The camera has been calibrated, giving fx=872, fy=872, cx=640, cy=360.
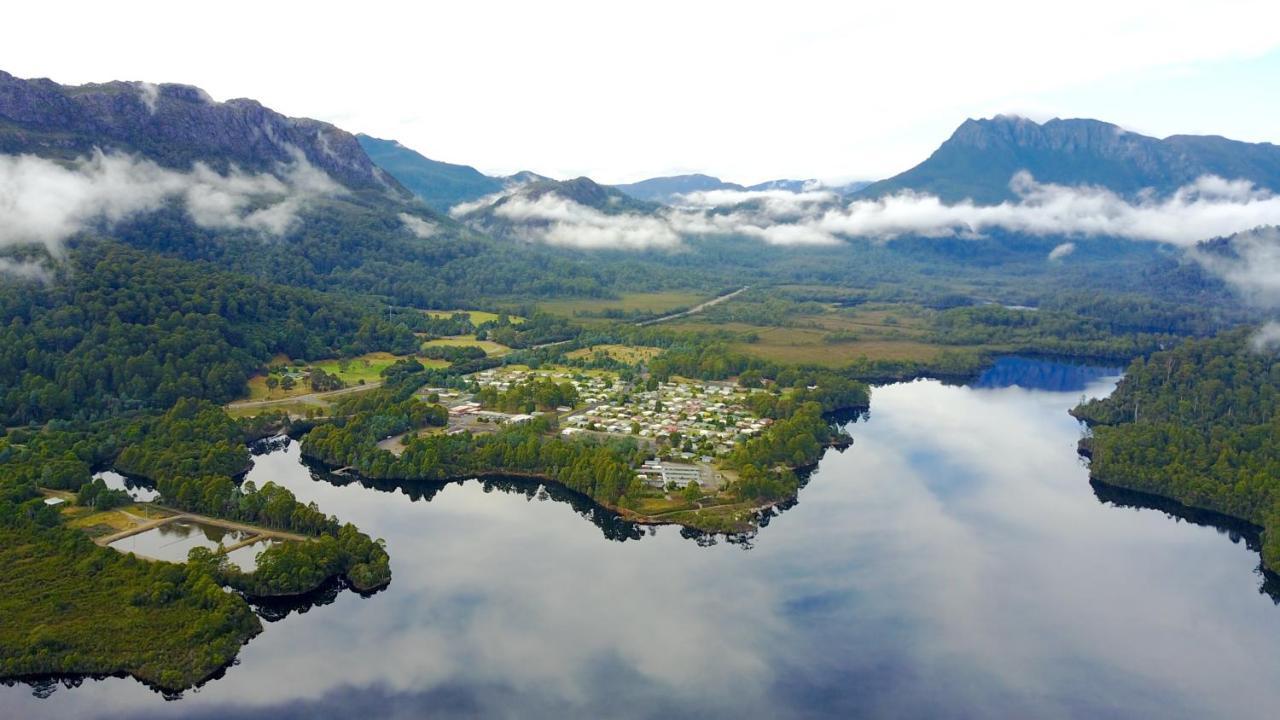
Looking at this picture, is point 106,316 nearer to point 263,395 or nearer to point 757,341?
point 263,395

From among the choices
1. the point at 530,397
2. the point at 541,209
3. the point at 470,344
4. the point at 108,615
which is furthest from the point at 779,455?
the point at 541,209

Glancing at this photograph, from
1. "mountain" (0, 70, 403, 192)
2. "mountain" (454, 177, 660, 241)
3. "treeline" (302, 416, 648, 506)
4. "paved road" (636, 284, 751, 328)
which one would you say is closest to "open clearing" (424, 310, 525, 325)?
"paved road" (636, 284, 751, 328)

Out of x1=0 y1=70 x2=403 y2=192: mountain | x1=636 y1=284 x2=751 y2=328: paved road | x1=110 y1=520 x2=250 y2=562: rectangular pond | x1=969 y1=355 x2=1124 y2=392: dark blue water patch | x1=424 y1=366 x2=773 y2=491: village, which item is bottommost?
x1=969 y1=355 x2=1124 y2=392: dark blue water patch

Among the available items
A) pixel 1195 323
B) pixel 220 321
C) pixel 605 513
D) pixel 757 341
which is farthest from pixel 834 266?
pixel 605 513

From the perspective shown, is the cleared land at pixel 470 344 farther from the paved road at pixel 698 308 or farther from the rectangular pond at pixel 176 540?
the rectangular pond at pixel 176 540

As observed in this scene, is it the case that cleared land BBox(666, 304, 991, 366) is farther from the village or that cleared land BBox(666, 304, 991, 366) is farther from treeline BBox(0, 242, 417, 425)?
treeline BBox(0, 242, 417, 425)

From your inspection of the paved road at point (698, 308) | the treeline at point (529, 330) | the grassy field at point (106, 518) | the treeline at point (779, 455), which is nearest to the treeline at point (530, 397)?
the treeline at point (779, 455)
